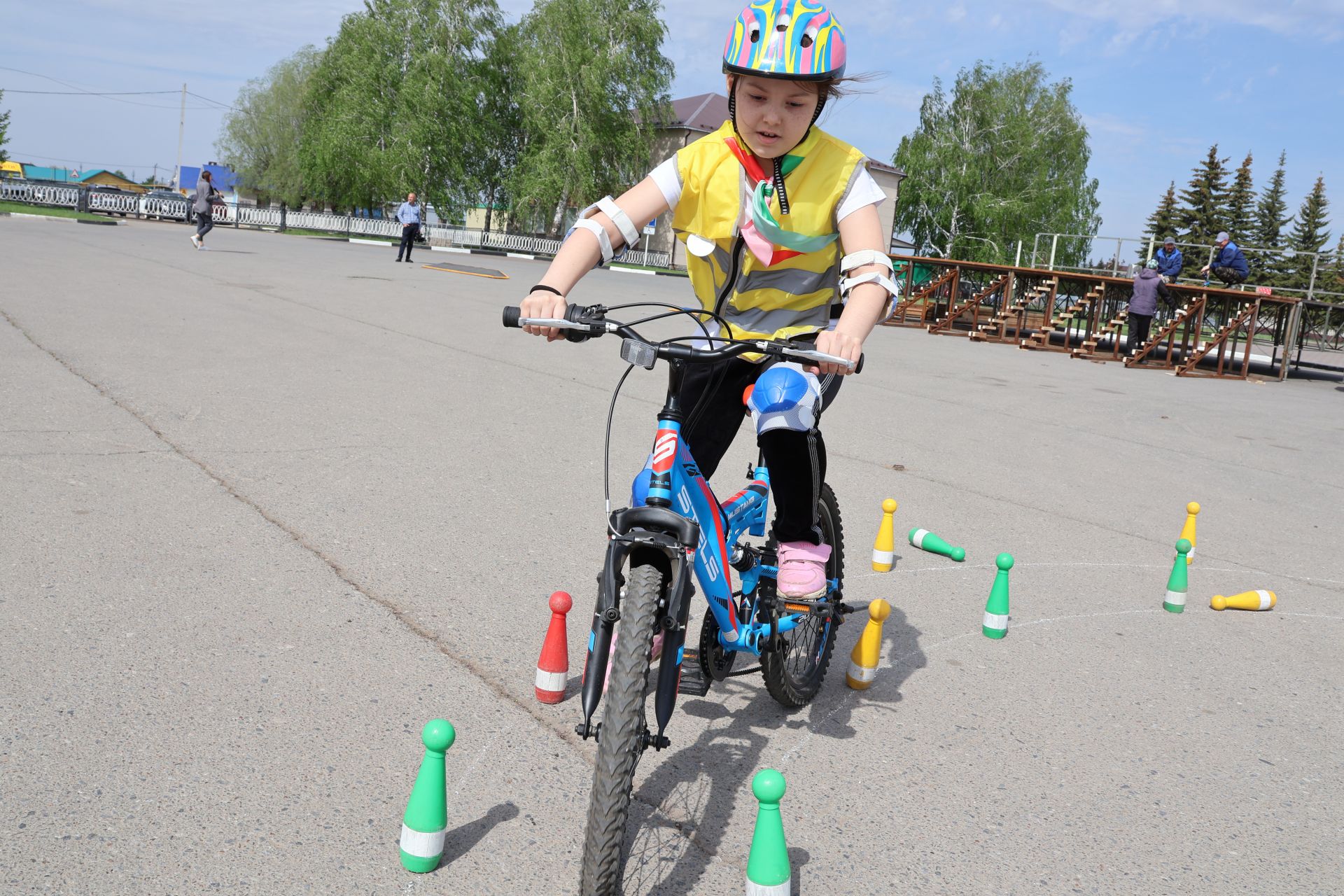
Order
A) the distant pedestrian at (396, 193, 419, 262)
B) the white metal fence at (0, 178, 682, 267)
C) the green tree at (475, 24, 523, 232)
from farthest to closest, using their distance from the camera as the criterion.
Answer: the green tree at (475, 24, 523, 232) < the white metal fence at (0, 178, 682, 267) < the distant pedestrian at (396, 193, 419, 262)

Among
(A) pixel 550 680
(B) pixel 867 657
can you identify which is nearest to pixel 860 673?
(B) pixel 867 657

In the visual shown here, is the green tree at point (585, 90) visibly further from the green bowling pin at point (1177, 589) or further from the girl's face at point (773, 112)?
the girl's face at point (773, 112)

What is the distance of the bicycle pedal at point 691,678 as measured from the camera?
118 inches

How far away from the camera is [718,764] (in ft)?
11.1

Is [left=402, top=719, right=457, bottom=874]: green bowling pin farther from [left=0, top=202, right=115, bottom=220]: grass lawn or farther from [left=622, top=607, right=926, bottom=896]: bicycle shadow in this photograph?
[left=0, top=202, right=115, bottom=220]: grass lawn

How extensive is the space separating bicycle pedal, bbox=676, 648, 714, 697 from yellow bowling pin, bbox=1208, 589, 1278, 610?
11.8 ft

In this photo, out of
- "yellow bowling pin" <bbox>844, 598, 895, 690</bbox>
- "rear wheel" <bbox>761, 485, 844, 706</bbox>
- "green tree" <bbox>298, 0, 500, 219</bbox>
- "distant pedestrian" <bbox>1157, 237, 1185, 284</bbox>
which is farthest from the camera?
"green tree" <bbox>298, 0, 500, 219</bbox>

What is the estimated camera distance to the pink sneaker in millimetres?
3398

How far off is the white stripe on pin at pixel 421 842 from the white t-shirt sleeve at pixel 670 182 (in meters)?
1.85

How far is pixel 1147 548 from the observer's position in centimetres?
662

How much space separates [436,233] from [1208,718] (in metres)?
51.4

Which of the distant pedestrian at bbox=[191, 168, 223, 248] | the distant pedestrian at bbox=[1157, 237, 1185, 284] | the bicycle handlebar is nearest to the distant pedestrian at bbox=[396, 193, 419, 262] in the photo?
the distant pedestrian at bbox=[191, 168, 223, 248]

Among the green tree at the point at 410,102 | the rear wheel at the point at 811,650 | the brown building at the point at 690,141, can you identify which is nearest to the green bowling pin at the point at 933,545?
the rear wheel at the point at 811,650

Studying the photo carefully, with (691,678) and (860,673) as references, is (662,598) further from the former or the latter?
(860,673)
